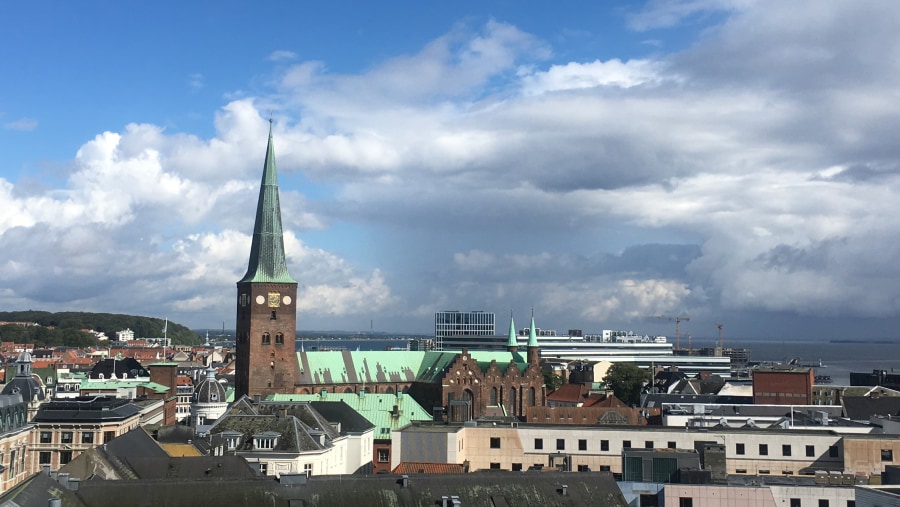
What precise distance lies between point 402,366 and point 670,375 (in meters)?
69.0

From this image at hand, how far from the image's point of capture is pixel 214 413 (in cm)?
10000

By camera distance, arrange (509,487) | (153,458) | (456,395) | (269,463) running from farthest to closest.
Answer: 1. (456,395)
2. (269,463)
3. (153,458)
4. (509,487)

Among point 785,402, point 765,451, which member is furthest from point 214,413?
point 785,402

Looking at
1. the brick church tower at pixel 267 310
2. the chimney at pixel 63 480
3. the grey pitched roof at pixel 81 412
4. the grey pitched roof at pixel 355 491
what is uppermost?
the brick church tower at pixel 267 310

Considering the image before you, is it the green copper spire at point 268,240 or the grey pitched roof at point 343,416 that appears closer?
the grey pitched roof at point 343,416

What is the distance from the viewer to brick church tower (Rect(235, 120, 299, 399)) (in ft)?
387

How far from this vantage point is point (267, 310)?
390 feet

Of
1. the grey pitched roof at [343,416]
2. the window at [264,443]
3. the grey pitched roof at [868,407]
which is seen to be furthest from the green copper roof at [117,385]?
the grey pitched roof at [868,407]

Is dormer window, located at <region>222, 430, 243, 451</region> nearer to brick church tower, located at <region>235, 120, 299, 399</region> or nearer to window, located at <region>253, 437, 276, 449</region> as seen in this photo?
window, located at <region>253, 437, 276, 449</region>

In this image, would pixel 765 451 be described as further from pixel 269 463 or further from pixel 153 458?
pixel 153 458

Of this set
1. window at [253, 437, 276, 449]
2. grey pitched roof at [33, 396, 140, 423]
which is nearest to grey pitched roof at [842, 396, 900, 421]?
window at [253, 437, 276, 449]

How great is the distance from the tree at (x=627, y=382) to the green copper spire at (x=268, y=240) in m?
70.7

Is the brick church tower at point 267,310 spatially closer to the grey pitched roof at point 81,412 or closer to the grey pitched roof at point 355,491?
the grey pitched roof at point 81,412

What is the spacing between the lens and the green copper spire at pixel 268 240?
119938 millimetres
